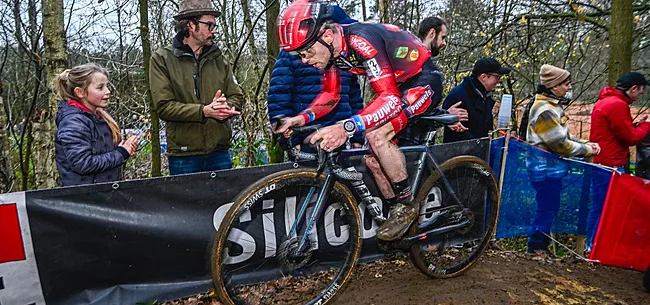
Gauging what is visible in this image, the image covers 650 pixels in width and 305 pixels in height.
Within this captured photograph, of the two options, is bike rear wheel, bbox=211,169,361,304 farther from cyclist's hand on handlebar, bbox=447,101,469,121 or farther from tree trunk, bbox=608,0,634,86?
tree trunk, bbox=608,0,634,86

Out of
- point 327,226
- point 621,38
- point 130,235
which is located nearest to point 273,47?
point 327,226

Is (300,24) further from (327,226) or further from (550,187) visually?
(550,187)

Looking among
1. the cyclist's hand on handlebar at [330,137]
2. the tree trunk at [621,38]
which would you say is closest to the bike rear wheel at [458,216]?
the cyclist's hand on handlebar at [330,137]

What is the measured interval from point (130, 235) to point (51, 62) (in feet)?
6.58

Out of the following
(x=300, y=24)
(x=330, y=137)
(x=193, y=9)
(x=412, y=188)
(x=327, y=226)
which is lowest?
(x=327, y=226)

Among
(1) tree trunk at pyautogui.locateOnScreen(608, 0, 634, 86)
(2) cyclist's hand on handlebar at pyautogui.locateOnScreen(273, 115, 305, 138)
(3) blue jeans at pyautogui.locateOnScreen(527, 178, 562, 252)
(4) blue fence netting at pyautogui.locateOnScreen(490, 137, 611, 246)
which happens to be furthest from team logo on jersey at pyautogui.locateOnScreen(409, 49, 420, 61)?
(1) tree trunk at pyautogui.locateOnScreen(608, 0, 634, 86)

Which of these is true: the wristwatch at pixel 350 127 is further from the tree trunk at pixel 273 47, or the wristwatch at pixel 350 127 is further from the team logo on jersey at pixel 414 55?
the tree trunk at pixel 273 47

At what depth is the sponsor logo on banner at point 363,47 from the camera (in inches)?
109

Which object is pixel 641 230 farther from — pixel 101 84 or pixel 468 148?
pixel 101 84

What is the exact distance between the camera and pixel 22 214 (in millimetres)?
2682

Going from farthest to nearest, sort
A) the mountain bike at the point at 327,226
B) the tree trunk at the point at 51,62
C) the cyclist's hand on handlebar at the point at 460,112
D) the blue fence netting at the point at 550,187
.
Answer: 1. the cyclist's hand on handlebar at the point at 460,112
2. the blue fence netting at the point at 550,187
3. the tree trunk at the point at 51,62
4. the mountain bike at the point at 327,226

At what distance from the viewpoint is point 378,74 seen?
2.81 meters

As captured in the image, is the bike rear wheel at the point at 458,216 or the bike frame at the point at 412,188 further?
the bike rear wheel at the point at 458,216

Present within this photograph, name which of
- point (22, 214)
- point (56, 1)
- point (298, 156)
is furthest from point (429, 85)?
point (56, 1)
